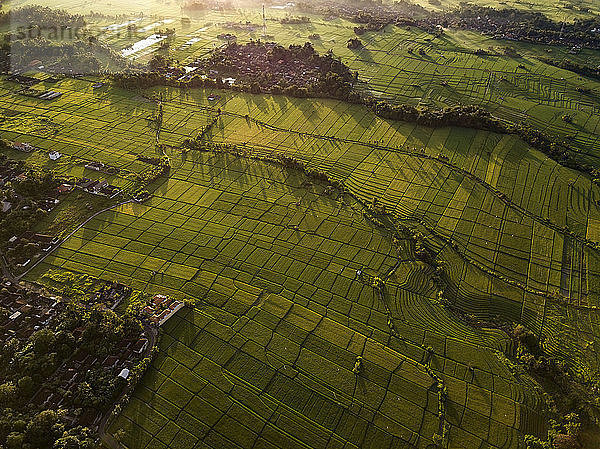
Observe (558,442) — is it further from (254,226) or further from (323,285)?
(254,226)

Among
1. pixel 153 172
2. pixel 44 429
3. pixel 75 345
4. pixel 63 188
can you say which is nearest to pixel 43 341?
pixel 75 345

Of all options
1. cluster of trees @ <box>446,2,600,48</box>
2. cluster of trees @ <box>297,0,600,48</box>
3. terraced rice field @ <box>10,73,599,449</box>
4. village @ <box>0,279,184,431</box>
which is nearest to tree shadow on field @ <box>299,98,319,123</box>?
terraced rice field @ <box>10,73,599,449</box>

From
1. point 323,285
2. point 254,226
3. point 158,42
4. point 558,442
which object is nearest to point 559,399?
point 558,442

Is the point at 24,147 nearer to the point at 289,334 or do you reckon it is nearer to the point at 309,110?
the point at 309,110

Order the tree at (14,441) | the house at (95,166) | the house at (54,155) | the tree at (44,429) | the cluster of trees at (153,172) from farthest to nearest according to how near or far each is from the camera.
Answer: the house at (54,155) → the house at (95,166) → the cluster of trees at (153,172) → the tree at (44,429) → the tree at (14,441)

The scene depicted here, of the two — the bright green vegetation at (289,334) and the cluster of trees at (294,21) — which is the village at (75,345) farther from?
the cluster of trees at (294,21)

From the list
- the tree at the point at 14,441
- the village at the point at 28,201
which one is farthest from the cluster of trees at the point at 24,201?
the tree at the point at 14,441

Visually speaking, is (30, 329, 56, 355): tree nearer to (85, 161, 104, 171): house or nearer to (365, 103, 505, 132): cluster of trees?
(85, 161, 104, 171): house

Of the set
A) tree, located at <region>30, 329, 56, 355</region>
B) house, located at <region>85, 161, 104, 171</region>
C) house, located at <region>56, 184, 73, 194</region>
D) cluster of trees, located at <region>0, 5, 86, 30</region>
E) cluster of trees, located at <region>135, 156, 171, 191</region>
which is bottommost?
tree, located at <region>30, 329, 56, 355</region>

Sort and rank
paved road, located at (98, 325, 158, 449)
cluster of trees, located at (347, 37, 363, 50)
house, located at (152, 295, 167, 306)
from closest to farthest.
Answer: paved road, located at (98, 325, 158, 449) < house, located at (152, 295, 167, 306) < cluster of trees, located at (347, 37, 363, 50)
